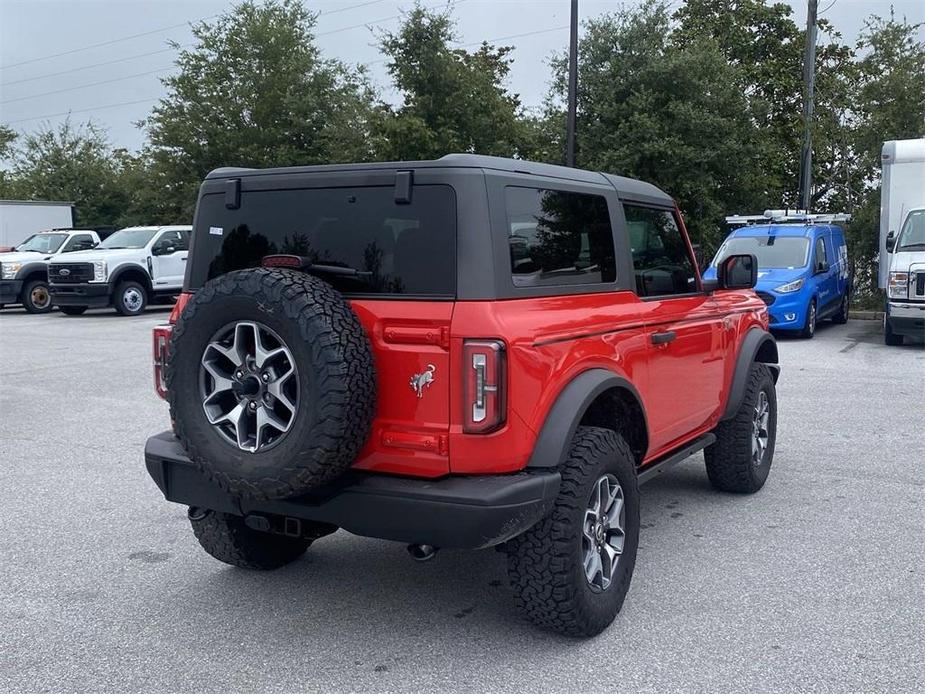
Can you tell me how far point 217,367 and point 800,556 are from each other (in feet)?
9.96

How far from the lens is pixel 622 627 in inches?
150

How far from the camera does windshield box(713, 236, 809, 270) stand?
14.8 metres

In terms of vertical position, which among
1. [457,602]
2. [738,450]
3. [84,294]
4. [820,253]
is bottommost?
[457,602]

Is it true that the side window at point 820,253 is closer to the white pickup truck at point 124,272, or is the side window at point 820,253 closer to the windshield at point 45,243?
the white pickup truck at point 124,272

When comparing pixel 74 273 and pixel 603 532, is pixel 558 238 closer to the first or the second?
pixel 603 532

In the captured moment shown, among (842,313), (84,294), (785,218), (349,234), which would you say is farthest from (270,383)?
(84,294)

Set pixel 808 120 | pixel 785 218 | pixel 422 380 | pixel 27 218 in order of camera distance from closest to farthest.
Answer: pixel 422 380, pixel 785 218, pixel 808 120, pixel 27 218

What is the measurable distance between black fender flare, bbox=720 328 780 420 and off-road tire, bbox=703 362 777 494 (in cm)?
10

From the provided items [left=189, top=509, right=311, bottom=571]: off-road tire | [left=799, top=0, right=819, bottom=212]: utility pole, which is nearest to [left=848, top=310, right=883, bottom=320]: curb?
[left=799, top=0, right=819, bottom=212]: utility pole

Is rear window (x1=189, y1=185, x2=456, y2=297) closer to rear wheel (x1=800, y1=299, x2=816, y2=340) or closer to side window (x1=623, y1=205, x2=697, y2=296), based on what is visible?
side window (x1=623, y1=205, x2=697, y2=296)

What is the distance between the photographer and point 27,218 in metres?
28.3

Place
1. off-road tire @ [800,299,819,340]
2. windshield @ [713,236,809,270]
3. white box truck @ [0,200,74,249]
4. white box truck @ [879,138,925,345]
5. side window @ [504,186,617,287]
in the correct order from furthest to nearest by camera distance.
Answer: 1. white box truck @ [0,200,74,249]
2. windshield @ [713,236,809,270]
3. off-road tire @ [800,299,819,340]
4. white box truck @ [879,138,925,345]
5. side window @ [504,186,617,287]

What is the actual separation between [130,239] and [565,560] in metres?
18.8

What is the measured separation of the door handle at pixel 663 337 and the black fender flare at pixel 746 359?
103 cm
